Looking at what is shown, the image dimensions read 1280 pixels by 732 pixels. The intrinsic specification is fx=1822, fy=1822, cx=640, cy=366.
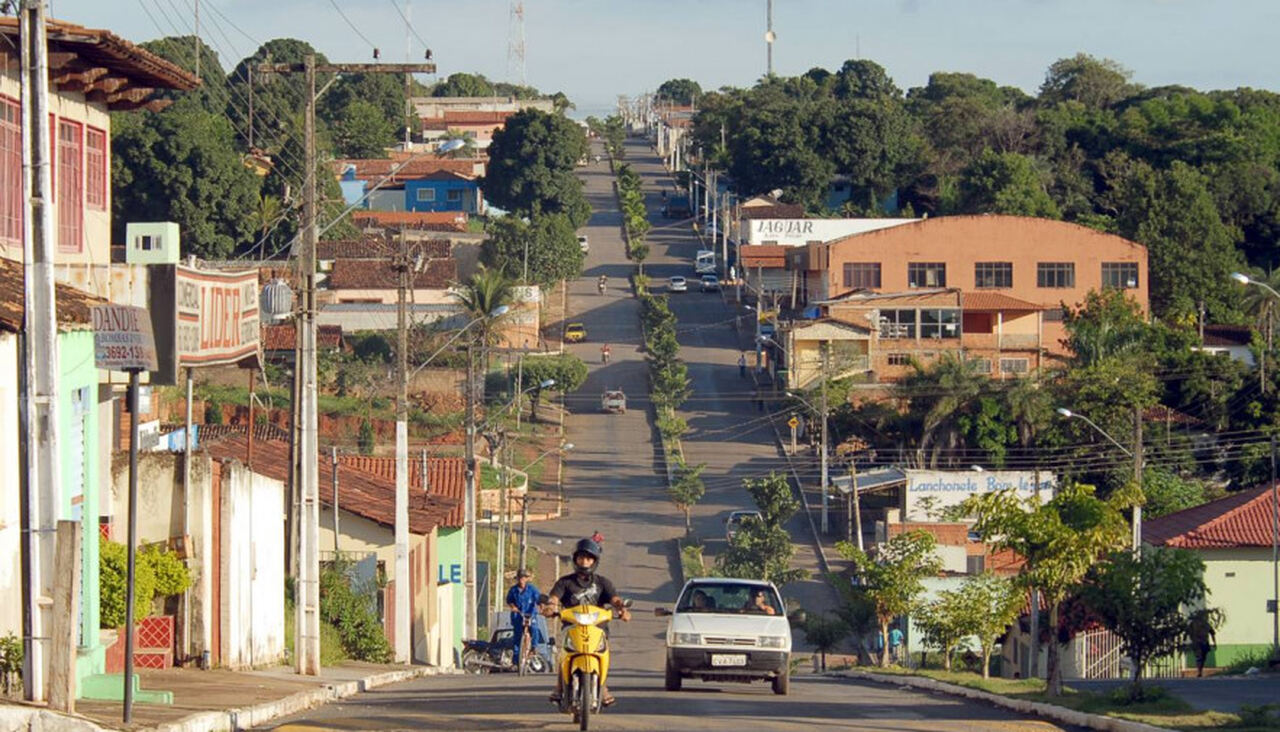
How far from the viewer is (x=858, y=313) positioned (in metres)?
80.3

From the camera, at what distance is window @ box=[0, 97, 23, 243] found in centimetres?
2061

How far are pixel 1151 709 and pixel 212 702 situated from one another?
9.21m

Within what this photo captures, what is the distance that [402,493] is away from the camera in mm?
29969

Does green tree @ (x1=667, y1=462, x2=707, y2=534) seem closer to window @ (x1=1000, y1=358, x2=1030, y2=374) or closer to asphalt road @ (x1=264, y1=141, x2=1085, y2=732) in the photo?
asphalt road @ (x1=264, y1=141, x2=1085, y2=732)

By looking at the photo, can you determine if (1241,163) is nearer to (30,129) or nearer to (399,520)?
(399,520)

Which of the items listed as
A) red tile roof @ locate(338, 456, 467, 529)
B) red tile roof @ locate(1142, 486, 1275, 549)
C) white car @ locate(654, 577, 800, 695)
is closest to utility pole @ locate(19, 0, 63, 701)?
white car @ locate(654, 577, 800, 695)

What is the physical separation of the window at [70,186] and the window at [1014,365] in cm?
6337

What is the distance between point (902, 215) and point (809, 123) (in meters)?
8.71

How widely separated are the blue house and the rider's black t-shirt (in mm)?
108430

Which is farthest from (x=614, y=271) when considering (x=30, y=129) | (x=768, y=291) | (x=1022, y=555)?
(x=30, y=129)

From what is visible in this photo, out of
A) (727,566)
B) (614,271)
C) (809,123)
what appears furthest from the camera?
(809,123)

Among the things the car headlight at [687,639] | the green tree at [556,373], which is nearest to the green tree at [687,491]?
the green tree at [556,373]

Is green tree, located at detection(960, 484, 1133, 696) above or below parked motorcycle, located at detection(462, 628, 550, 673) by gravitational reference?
above

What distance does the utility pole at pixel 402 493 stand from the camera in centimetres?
2994
